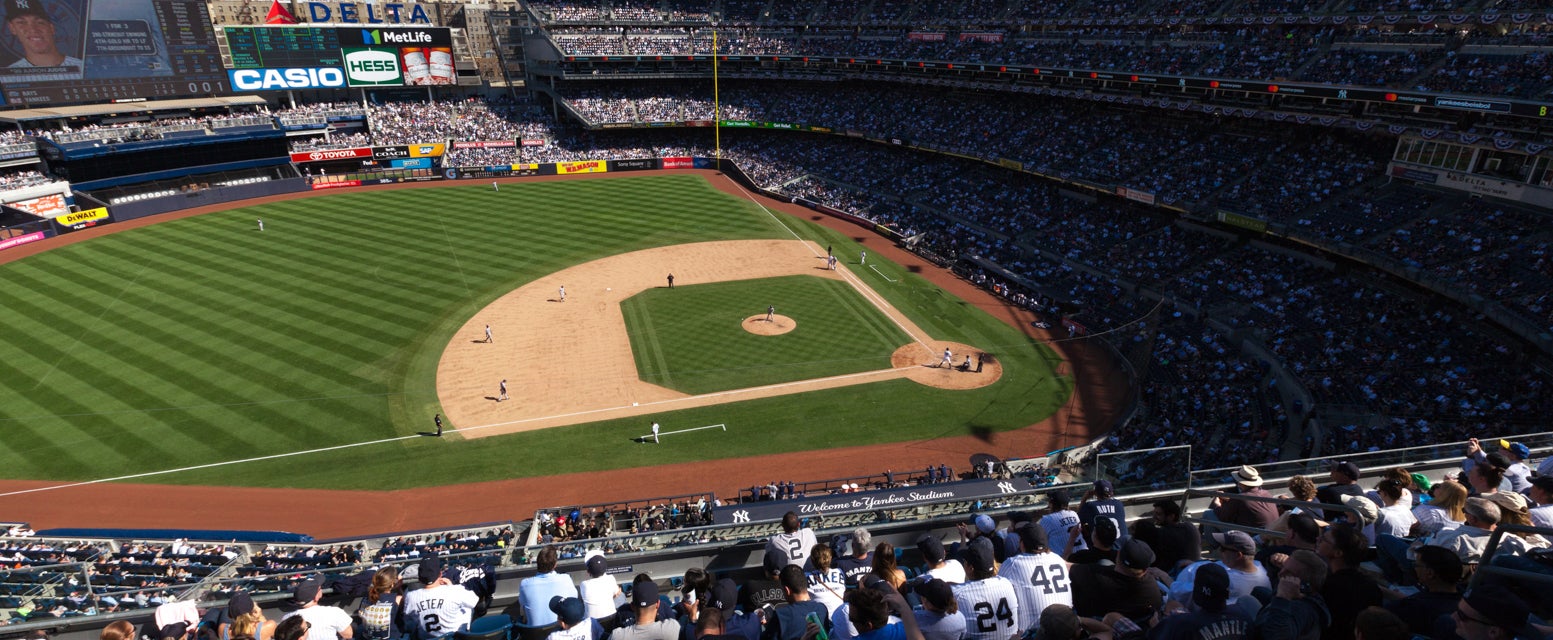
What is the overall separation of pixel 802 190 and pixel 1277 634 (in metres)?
58.1

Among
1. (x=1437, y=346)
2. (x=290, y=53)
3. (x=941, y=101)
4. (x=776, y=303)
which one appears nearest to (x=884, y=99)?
(x=941, y=101)

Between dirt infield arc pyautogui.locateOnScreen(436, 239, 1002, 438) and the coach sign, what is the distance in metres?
9.77

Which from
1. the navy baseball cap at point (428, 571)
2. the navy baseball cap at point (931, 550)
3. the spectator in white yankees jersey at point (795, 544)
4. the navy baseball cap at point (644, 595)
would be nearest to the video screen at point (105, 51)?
the navy baseball cap at point (428, 571)

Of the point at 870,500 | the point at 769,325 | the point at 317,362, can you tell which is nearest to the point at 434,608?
Result: the point at 870,500

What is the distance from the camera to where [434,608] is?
795cm

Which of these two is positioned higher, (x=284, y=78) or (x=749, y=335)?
(x=284, y=78)

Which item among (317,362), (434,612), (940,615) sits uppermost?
(940,615)

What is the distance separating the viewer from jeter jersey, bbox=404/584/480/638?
7918 mm

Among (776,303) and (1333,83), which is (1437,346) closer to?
(1333,83)

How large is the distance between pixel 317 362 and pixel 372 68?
50.8m

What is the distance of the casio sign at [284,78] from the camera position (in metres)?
65.4

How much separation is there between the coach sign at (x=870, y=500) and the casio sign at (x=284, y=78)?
68126mm

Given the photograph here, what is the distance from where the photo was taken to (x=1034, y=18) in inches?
2228

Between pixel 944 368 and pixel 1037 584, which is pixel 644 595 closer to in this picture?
pixel 1037 584
